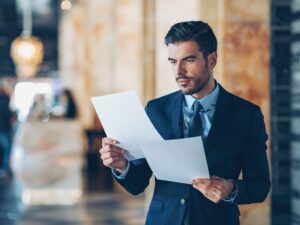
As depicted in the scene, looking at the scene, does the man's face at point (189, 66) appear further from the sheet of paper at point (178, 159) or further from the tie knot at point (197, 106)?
the sheet of paper at point (178, 159)

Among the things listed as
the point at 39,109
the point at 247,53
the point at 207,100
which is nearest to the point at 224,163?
the point at 207,100

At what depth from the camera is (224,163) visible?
7.02ft

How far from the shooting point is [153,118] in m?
2.26

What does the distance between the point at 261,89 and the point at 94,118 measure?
952 cm

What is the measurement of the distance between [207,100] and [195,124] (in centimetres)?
9

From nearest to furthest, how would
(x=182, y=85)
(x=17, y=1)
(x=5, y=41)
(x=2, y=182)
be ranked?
(x=182, y=85)
(x=2, y=182)
(x=17, y=1)
(x=5, y=41)

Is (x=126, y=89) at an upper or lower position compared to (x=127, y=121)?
lower

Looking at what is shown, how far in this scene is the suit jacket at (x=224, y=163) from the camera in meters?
2.14

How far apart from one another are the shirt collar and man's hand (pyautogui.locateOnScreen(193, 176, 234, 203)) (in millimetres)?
247

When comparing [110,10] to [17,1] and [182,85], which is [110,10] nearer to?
[182,85]

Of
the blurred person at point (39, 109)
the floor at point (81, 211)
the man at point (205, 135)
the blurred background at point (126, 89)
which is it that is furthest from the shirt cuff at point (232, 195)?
the blurred person at point (39, 109)

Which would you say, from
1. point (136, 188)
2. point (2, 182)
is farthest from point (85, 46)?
point (136, 188)

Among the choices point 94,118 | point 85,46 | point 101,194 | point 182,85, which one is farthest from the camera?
point 85,46

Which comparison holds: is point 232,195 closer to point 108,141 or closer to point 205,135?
point 205,135
